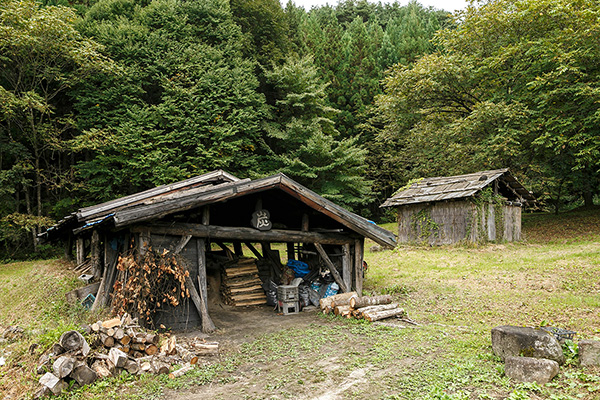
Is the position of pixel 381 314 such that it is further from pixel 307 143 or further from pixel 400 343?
pixel 307 143

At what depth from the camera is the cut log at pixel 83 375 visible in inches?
211

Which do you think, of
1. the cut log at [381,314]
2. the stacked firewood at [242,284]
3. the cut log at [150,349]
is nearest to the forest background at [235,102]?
the stacked firewood at [242,284]

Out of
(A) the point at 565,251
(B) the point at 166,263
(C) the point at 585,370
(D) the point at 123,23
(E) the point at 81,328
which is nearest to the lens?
(C) the point at 585,370

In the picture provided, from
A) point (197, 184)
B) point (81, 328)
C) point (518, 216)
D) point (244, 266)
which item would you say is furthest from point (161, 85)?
point (518, 216)

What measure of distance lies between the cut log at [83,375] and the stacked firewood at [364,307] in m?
5.46

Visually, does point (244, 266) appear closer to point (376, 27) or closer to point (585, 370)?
point (585, 370)

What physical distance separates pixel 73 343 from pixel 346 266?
679cm

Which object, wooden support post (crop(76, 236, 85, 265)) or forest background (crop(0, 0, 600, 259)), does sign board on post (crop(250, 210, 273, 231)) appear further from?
forest background (crop(0, 0, 600, 259))

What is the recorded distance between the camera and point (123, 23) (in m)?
22.1

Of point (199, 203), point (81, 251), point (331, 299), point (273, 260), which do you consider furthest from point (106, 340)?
point (81, 251)

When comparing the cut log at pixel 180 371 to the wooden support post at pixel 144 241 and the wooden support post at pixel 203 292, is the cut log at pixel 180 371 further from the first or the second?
the wooden support post at pixel 144 241

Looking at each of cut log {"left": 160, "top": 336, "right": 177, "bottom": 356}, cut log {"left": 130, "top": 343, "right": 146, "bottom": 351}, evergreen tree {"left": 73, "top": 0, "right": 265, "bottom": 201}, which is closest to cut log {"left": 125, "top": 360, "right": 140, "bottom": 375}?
cut log {"left": 130, "top": 343, "right": 146, "bottom": 351}

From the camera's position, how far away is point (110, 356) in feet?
19.1

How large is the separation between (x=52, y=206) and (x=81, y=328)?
17.7 metres
